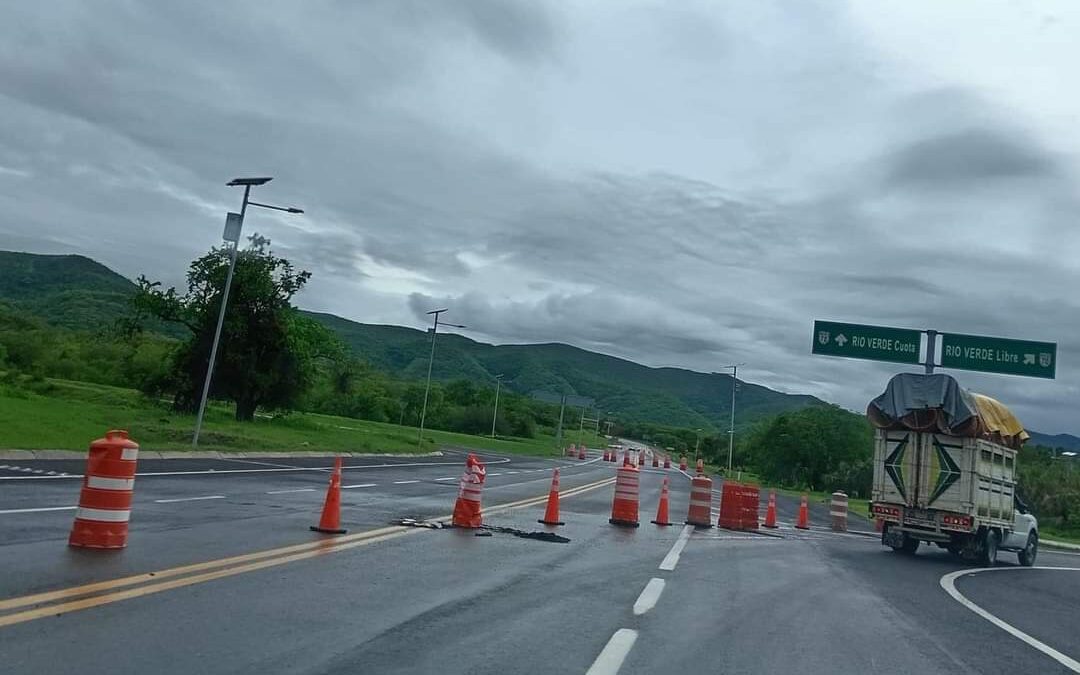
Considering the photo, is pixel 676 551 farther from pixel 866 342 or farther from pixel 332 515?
pixel 866 342

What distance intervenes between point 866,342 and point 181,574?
2612 cm

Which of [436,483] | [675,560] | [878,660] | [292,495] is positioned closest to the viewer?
[878,660]

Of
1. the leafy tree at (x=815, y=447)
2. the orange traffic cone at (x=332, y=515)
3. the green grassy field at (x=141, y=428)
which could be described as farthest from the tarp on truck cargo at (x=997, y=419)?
the leafy tree at (x=815, y=447)

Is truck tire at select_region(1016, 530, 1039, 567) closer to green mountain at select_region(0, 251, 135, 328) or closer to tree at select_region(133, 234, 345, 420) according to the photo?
tree at select_region(133, 234, 345, 420)

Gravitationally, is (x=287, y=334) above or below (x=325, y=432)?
above

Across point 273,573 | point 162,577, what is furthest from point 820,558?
point 162,577

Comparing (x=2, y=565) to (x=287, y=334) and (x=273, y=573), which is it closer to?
(x=273, y=573)

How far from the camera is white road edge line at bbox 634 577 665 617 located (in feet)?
32.2

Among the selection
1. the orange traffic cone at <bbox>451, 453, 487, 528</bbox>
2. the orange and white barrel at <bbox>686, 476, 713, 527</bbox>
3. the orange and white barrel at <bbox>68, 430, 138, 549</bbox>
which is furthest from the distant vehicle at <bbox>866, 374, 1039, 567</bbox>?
the orange and white barrel at <bbox>68, 430, 138, 549</bbox>

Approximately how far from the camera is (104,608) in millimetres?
7512

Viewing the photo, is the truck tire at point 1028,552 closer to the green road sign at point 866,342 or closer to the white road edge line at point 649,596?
the green road sign at point 866,342

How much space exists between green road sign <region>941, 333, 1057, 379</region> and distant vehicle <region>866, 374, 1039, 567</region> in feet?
26.4

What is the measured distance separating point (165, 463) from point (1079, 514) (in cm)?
4217

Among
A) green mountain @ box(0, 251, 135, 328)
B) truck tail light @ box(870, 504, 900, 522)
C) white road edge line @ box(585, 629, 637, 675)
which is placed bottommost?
white road edge line @ box(585, 629, 637, 675)
